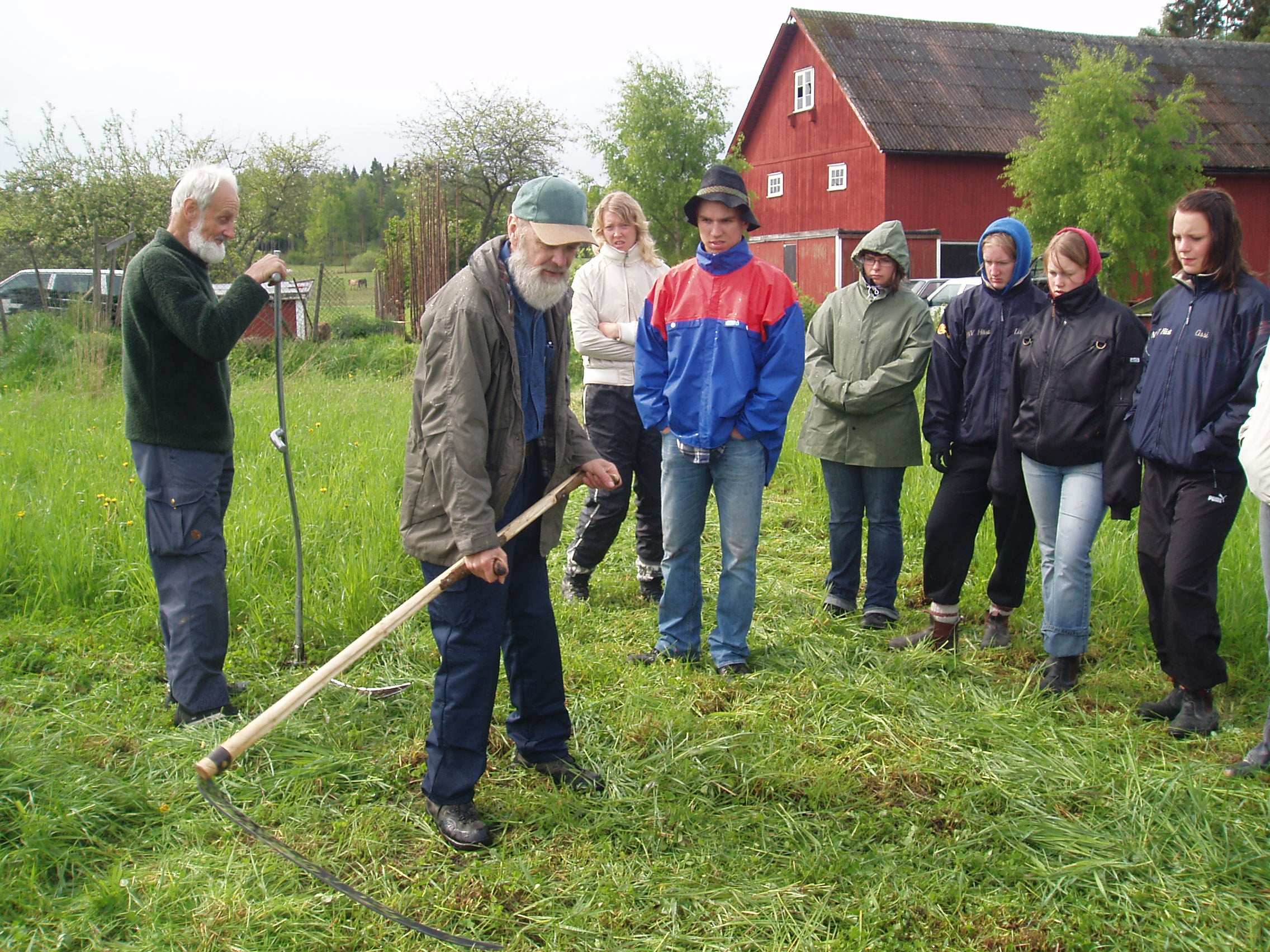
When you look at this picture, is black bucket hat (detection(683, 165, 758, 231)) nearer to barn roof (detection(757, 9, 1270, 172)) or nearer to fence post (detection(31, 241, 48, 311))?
fence post (detection(31, 241, 48, 311))

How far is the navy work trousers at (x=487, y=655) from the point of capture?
10.2ft

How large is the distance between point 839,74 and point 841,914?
28594 mm

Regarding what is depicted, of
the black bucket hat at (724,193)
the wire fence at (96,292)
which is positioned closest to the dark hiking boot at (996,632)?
the black bucket hat at (724,193)

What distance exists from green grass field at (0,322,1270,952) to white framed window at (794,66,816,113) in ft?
87.9

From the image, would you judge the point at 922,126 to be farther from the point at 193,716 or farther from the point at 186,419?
the point at 193,716

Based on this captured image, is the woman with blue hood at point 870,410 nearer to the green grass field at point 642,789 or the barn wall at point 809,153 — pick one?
the green grass field at point 642,789

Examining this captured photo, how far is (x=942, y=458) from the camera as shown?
15.6ft

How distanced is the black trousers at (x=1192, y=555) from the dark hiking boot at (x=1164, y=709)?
5.0 inches

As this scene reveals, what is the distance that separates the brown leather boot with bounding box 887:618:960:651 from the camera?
466 cm

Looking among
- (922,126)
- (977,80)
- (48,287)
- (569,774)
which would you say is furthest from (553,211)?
(977,80)

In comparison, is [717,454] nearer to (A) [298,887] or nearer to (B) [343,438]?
(A) [298,887]

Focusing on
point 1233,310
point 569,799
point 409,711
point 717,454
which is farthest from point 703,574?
point 1233,310

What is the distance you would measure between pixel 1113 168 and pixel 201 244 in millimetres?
21009

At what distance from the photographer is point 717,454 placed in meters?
4.34
